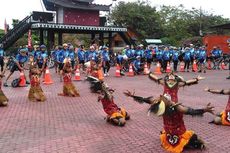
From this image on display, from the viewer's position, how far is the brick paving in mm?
7277

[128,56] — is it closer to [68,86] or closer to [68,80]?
[68,86]

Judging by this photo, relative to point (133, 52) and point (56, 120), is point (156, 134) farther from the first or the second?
point (133, 52)

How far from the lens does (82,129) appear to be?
8.77 metres

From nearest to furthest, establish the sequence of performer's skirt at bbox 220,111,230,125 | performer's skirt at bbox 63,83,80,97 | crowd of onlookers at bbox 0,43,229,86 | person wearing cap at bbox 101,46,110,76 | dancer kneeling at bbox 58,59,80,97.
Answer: performer's skirt at bbox 220,111,230,125 → dancer kneeling at bbox 58,59,80,97 → performer's skirt at bbox 63,83,80,97 → crowd of onlookers at bbox 0,43,229,86 → person wearing cap at bbox 101,46,110,76

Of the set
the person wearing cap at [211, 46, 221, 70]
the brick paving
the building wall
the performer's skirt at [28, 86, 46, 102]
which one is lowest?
the brick paving

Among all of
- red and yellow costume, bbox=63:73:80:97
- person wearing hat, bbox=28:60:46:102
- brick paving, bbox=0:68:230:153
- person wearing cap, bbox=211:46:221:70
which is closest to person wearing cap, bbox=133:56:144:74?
Result: person wearing cap, bbox=211:46:221:70

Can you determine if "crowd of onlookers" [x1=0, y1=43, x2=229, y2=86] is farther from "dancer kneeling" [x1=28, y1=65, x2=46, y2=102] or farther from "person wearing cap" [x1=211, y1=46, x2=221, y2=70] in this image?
"dancer kneeling" [x1=28, y1=65, x2=46, y2=102]

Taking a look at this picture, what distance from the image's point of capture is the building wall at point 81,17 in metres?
38.8

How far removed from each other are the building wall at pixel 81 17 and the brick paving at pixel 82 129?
2634cm

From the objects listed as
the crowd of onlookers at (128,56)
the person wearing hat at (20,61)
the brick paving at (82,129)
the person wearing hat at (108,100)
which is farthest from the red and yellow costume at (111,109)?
the crowd of onlookers at (128,56)

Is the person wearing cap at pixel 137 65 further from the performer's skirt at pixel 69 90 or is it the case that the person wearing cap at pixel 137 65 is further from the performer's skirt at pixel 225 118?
the performer's skirt at pixel 225 118

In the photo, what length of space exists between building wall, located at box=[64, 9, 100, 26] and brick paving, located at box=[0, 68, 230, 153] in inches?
1037

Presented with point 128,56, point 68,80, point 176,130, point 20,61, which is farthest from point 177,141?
point 128,56

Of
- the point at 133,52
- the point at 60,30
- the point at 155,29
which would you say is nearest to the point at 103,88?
the point at 133,52
